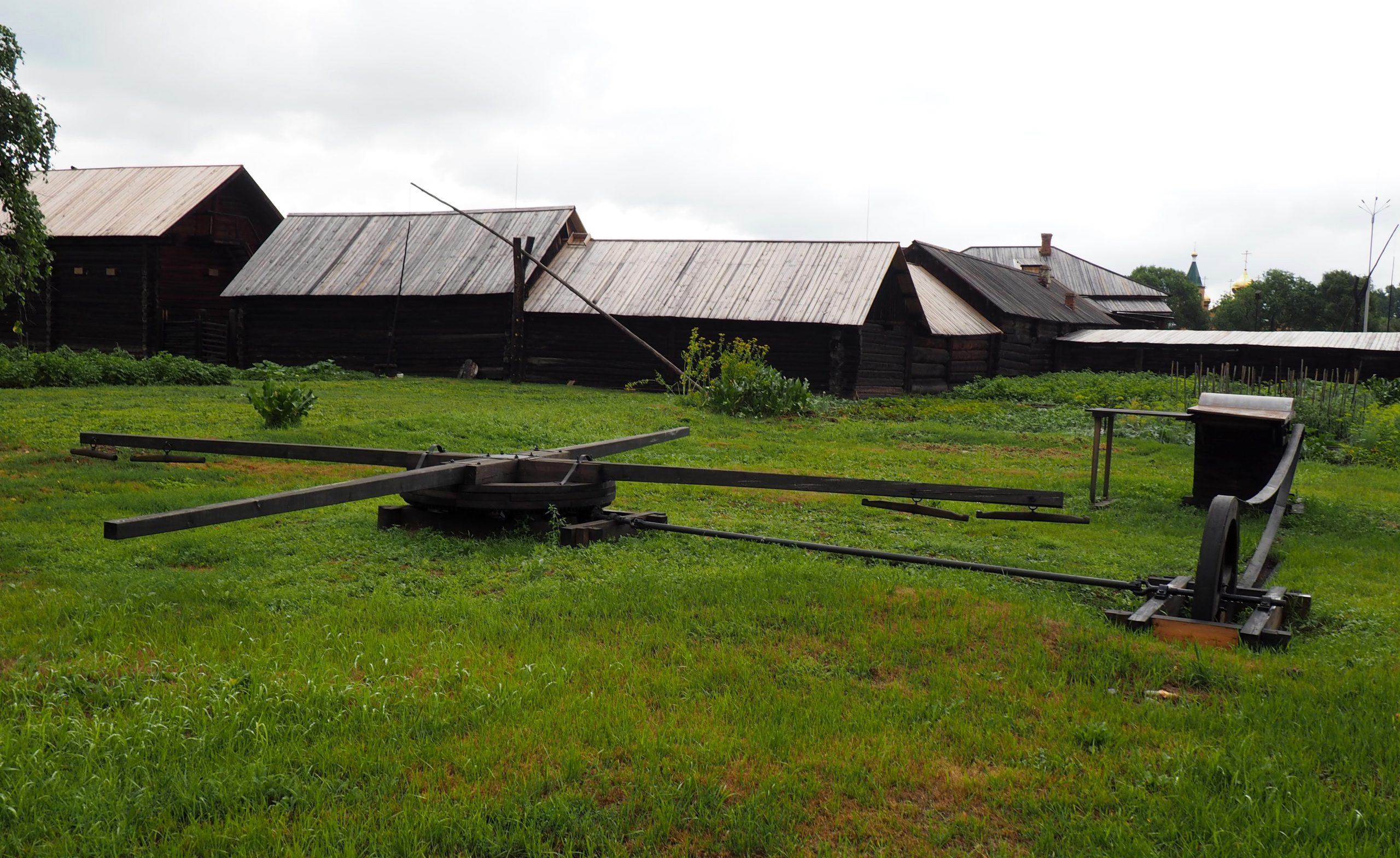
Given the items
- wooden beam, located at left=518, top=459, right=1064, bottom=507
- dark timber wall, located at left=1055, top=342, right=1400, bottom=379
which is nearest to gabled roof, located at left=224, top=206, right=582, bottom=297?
dark timber wall, located at left=1055, top=342, right=1400, bottom=379

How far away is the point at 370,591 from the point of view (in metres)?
5.82

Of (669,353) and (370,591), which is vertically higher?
(669,353)

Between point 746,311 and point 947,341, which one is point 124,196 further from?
point 947,341

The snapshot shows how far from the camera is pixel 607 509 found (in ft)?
26.4

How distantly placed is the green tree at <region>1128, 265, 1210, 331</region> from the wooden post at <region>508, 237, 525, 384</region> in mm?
55699

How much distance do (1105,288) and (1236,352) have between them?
70.6 feet

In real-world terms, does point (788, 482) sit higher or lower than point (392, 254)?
lower

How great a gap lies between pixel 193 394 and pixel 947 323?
18305 millimetres

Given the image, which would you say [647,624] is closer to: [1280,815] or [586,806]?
[586,806]

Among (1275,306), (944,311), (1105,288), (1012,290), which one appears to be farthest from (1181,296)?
(944,311)

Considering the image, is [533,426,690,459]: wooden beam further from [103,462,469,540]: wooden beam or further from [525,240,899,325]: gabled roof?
[525,240,899,325]: gabled roof

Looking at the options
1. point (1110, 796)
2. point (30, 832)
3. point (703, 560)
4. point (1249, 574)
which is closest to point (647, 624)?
point (703, 560)

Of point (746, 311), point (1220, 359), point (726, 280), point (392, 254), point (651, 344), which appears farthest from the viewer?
point (1220, 359)

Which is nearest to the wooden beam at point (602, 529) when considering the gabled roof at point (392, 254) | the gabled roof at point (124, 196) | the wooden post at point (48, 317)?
the gabled roof at point (392, 254)
